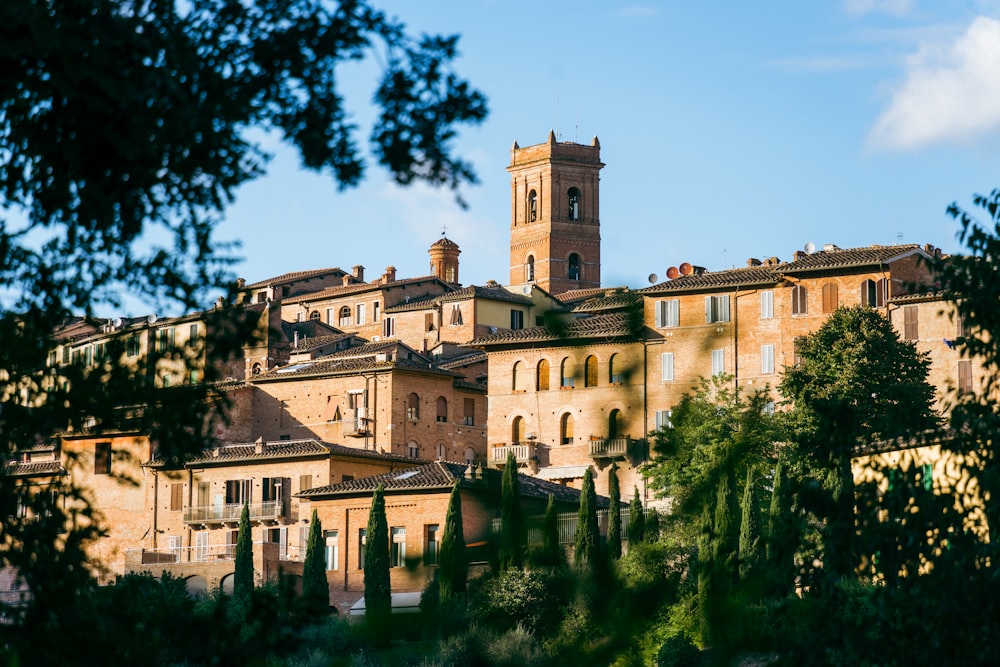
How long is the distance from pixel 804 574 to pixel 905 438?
4.39 feet

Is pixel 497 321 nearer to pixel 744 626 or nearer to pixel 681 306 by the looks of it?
pixel 681 306

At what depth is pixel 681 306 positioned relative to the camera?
54031 millimetres

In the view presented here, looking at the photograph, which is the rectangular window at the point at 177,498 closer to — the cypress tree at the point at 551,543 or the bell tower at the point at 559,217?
the bell tower at the point at 559,217

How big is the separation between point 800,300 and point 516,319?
20.1 m

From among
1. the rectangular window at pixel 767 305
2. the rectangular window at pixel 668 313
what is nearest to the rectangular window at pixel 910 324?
the rectangular window at pixel 767 305

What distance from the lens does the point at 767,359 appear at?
52.0 metres

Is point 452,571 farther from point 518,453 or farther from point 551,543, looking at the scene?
point 518,453

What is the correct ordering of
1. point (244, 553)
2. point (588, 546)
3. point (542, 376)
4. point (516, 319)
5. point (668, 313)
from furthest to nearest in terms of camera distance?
1. point (516, 319)
2. point (542, 376)
3. point (668, 313)
4. point (244, 553)
5. point (588, 546)

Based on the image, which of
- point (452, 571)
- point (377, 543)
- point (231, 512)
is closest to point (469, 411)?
point (231, 512)

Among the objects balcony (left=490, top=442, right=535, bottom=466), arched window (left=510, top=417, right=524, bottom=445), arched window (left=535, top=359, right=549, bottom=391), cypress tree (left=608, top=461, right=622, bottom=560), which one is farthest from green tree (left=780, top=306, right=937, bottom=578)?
cypress tree (left=608, top=461, right=622, bottom=560)

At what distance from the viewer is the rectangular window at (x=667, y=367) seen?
52.2 meters

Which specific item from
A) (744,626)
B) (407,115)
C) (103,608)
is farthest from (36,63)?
(744,626)

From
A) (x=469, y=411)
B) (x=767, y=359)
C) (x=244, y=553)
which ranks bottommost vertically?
Answer: (x=244, y=553)

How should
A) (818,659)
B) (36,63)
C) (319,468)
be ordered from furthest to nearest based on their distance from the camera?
1. (319,468)
2. (818,659)
3. (36,63)
